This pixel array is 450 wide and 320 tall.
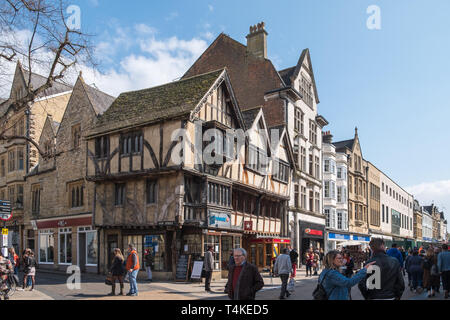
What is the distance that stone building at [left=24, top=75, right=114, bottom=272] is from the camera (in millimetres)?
24953

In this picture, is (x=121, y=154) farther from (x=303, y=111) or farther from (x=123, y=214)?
(x=303, y=111)

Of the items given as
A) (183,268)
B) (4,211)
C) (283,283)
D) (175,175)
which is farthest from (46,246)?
(283,283)

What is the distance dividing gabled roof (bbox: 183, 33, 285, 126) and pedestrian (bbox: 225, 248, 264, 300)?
2589 centimetres

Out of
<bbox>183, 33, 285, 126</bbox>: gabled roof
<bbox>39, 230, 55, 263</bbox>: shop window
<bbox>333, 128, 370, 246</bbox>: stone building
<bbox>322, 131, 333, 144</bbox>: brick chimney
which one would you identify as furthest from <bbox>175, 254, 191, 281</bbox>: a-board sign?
<bbox>333, 128, 370, 246</bbox>: stone building

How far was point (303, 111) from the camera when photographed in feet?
118

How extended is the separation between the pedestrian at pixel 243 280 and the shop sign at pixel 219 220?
45.1 ft

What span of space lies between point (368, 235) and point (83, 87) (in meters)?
37.3

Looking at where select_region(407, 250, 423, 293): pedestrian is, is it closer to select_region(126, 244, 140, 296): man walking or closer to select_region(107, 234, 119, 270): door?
select_region(126, 244, 140, 296): man walking

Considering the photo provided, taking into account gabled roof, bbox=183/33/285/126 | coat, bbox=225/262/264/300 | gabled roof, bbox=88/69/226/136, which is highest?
gabled roof, bbox=183/33/285/126

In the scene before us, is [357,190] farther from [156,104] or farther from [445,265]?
[445,265]

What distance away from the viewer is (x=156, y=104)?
2264 centimetres

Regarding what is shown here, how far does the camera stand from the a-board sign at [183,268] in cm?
1945

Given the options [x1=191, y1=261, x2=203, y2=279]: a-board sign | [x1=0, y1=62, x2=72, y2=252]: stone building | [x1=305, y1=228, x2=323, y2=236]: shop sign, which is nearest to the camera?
[x1=191, y1=261, x2=203, y2=279]: a-board sign
